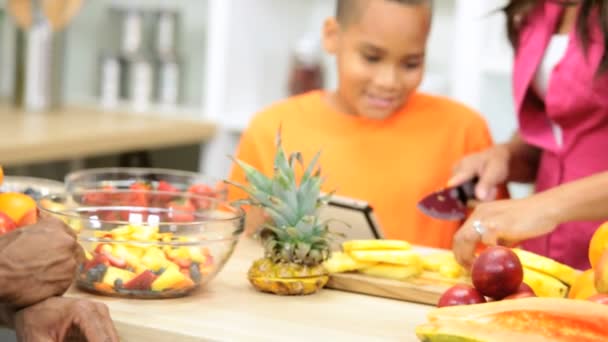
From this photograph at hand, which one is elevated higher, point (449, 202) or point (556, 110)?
point (556, 110)

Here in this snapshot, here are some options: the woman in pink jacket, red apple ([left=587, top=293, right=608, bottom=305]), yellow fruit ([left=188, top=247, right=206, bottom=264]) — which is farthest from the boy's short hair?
red apple ([left=587, top=293, right=608, bottom=305])

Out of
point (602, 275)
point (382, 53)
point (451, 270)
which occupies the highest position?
point (382, 53)

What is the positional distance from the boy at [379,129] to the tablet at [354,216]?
444 millimetres

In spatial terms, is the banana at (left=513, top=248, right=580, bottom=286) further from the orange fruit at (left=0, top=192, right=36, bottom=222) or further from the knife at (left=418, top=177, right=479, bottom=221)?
the orange fruit at (left=0, top=192, right=36, bottom=222)

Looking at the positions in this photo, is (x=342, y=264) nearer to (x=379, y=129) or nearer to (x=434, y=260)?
(x=434, y=260)

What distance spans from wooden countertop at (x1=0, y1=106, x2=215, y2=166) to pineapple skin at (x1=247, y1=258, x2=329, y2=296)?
1.26 m

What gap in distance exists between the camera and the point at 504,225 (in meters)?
1.42

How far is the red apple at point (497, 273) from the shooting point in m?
1.14

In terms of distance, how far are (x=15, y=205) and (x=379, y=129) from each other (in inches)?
38.4

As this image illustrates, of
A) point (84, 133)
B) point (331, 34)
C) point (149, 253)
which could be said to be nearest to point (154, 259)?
point (149, 253)

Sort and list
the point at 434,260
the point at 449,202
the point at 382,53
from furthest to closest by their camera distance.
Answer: the point at 382,53
the point at 449,202
the point at 434,260

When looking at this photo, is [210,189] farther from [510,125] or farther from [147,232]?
[510,125]

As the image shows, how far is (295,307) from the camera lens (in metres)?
1.26

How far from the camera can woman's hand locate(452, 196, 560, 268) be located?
1413 millimetres
